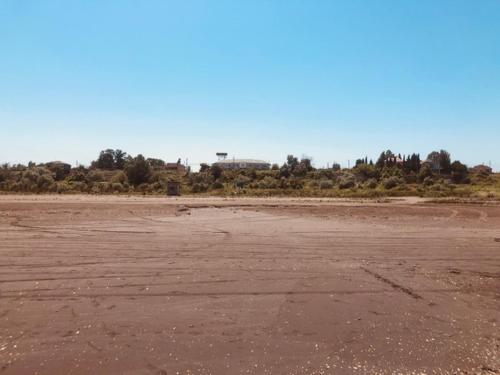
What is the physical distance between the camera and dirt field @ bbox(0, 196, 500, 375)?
184 inches

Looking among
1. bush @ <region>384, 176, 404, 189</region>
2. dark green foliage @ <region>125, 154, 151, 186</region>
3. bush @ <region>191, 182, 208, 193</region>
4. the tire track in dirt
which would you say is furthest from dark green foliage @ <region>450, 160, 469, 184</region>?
the tire track in dirt

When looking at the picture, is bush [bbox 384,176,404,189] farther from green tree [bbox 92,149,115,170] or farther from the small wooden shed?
green tree [bbox 92,149,115,170]

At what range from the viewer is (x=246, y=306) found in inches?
243

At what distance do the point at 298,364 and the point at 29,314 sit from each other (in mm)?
3809

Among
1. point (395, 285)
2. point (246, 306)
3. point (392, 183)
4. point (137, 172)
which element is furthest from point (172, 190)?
point (392, 183)

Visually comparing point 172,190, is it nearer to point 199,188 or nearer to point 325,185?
point 199,188

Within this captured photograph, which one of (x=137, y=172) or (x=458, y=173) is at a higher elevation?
(x=458, y=173)

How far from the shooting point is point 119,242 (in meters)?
11.2

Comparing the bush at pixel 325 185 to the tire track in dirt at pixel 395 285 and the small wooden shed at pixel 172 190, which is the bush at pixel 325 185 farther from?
the tire track in dirt at pixel 395 285

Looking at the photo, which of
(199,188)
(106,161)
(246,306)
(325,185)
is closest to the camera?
(246,306)

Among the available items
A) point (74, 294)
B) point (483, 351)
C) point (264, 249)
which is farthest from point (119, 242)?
point (483, 351)

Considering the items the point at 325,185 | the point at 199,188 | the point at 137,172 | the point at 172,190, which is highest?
the point at 137,172

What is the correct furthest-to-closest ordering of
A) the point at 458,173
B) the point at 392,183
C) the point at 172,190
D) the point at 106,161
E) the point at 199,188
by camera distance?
the point at 106,161, the point at 458,173, the point at 392,183, the point at 199,188, the point at 172,190

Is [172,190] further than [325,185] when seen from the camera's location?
No
